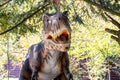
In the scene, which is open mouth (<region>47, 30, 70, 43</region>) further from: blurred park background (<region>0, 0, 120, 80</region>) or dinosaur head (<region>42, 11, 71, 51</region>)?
blurred park background (<region>0, 0, 120, 80</region>)

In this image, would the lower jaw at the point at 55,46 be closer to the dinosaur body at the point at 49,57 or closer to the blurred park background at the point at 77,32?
the dinosaur body at the point at 49,57

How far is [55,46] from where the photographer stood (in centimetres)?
139

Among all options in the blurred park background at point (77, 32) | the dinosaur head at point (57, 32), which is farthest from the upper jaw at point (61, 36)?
the blurred park background at point (77, 32)

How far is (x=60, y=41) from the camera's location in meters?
1.37

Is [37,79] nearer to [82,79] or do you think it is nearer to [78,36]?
[78,36]

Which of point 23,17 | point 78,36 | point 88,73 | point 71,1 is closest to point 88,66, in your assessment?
point 88,73

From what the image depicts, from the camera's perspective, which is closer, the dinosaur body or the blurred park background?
the dinosaur body

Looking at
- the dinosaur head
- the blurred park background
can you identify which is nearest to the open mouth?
the dinosaur head

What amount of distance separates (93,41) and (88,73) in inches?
96.4

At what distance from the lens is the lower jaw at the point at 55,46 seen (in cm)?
136

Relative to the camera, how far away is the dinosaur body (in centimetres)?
138

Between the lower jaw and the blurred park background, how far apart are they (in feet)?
1.04

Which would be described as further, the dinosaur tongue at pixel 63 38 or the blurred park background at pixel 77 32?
the blurred park background at pixel 77 32

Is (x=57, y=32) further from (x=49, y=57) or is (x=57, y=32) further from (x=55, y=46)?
(x=49, y=57)
